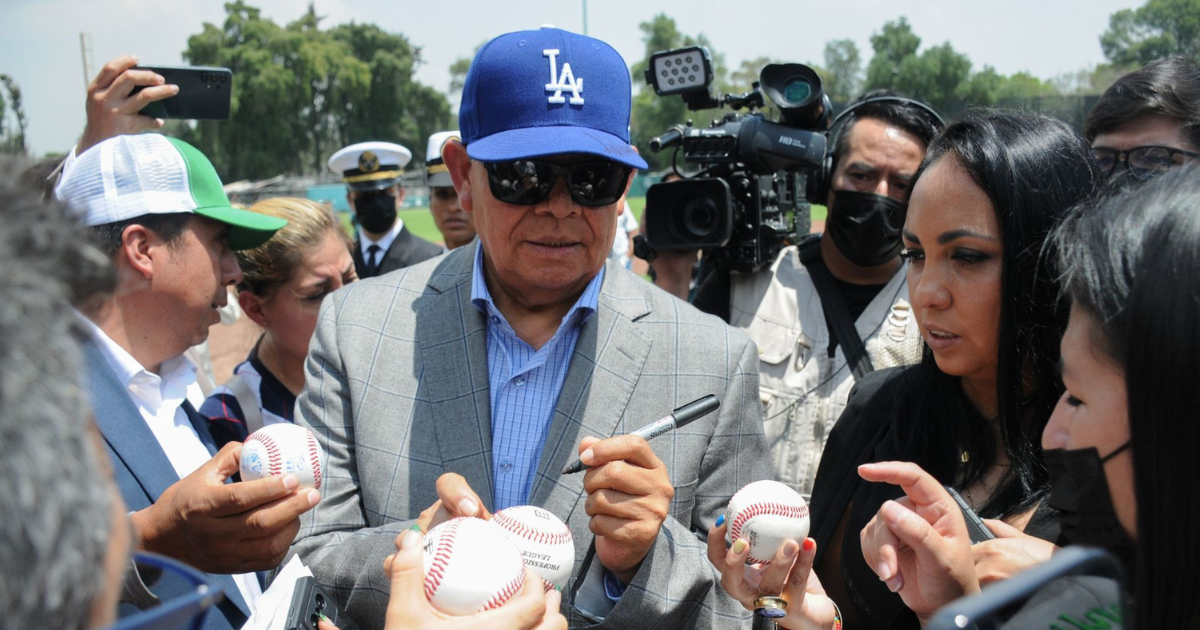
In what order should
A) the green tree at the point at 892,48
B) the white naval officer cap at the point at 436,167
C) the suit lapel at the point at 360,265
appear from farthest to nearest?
the green tree at the point at 892,48 < the suit lapel at the point at 360,265 < the white naval officer cap at the point at 436,167

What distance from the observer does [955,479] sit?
2.27m

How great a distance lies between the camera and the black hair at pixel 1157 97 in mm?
2904

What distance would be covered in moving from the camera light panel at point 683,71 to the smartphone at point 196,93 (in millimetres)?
1826

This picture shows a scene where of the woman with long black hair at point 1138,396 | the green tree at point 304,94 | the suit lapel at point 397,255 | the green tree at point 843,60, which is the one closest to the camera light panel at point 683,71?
the woman with long black hair at point 1138,396

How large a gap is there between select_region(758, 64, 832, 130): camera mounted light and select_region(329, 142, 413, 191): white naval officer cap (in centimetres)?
427

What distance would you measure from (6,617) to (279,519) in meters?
1.10

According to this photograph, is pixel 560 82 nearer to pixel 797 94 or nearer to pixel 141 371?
pixel 141 371

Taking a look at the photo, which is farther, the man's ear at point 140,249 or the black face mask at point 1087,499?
the man's ear at point 140,249

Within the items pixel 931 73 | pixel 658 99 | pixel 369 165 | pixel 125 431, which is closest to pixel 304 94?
pixel 658 99

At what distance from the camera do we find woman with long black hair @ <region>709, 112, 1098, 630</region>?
7.03 ft

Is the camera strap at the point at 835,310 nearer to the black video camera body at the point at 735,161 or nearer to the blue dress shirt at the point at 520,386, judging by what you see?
the black video camera body at the point at 735,161

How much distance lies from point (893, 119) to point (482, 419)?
2.34 meters

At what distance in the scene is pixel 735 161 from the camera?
12.5ft

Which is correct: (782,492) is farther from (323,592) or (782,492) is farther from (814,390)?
(814,390)
